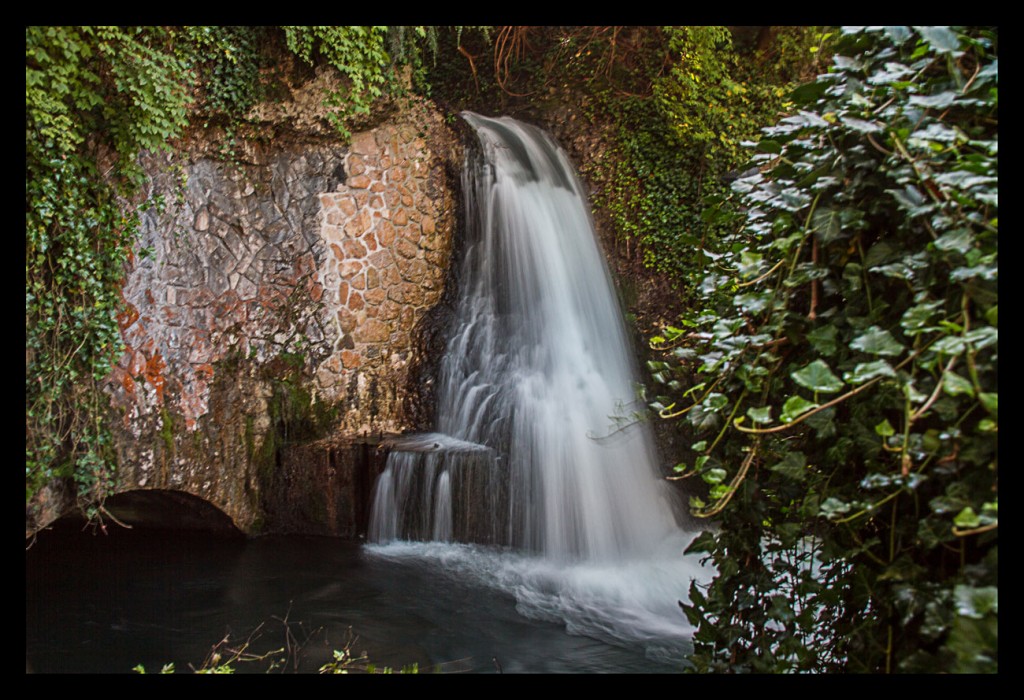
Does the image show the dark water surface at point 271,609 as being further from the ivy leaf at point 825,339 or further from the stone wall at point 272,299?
the ivy leaf at point 825,339

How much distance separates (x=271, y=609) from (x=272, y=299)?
298cm

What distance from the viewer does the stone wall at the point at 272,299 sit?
5922mm

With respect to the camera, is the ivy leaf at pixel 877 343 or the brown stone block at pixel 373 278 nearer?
the ivy leaf at pixel 877 343

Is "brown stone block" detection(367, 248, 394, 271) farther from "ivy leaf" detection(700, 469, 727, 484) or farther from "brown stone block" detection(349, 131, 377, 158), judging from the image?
"ivy leaf" detection(700, 469, 727, 484)

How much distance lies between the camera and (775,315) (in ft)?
5.42

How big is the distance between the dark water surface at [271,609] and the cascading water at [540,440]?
1.09 feet

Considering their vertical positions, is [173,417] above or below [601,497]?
above

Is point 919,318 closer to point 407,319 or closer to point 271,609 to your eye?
point 271,609

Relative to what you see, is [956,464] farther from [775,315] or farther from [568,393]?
[568,393]

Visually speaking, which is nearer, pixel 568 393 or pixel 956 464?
pixel 956 464

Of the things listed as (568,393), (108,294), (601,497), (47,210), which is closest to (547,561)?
(601,497)

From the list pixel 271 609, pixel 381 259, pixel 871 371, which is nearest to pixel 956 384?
pixel 871 371

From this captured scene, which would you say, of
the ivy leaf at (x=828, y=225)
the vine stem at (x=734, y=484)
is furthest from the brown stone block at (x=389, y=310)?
the ivy leaf at (x=828, y=225)
